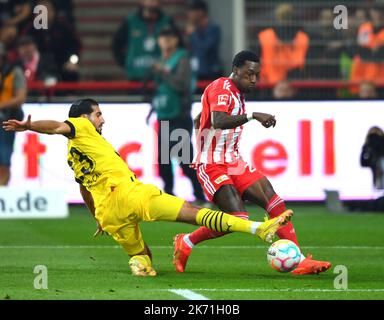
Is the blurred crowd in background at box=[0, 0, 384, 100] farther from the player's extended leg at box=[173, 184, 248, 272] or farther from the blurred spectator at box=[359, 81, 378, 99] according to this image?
the player's extended leg at box=[173, 184, 248, 272]

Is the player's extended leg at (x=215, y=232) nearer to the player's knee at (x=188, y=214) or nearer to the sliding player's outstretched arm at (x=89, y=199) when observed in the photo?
the player's knee at (x=188, y=214)

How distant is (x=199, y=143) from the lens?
12523 millimetres

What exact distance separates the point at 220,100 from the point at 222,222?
4.56 ft

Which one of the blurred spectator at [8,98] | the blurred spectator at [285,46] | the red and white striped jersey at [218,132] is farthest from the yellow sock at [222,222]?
the blurred spectator at [285,46]

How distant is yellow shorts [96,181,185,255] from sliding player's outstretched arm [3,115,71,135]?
851mm

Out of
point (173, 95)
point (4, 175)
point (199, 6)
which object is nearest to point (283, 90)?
point (173, 95)

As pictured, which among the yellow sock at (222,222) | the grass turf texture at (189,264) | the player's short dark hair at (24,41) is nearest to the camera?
the grass turf texture at (189,264)

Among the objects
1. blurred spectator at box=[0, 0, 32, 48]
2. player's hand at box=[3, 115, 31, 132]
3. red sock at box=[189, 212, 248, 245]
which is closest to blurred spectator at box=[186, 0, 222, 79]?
blurred spectator at box=[0, 0, 32, 48]

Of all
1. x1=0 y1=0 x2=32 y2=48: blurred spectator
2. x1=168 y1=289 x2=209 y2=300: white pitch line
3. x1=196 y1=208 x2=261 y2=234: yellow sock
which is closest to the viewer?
x1=168 y1=289 x2=209 y2=300: white pitch line

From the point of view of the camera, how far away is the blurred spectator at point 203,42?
2238 cm

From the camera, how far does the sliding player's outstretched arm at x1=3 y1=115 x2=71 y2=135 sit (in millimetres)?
10867

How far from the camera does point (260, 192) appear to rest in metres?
12.4

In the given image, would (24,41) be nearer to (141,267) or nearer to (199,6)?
(199,6)

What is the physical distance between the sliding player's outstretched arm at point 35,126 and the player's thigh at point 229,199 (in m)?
1.75
